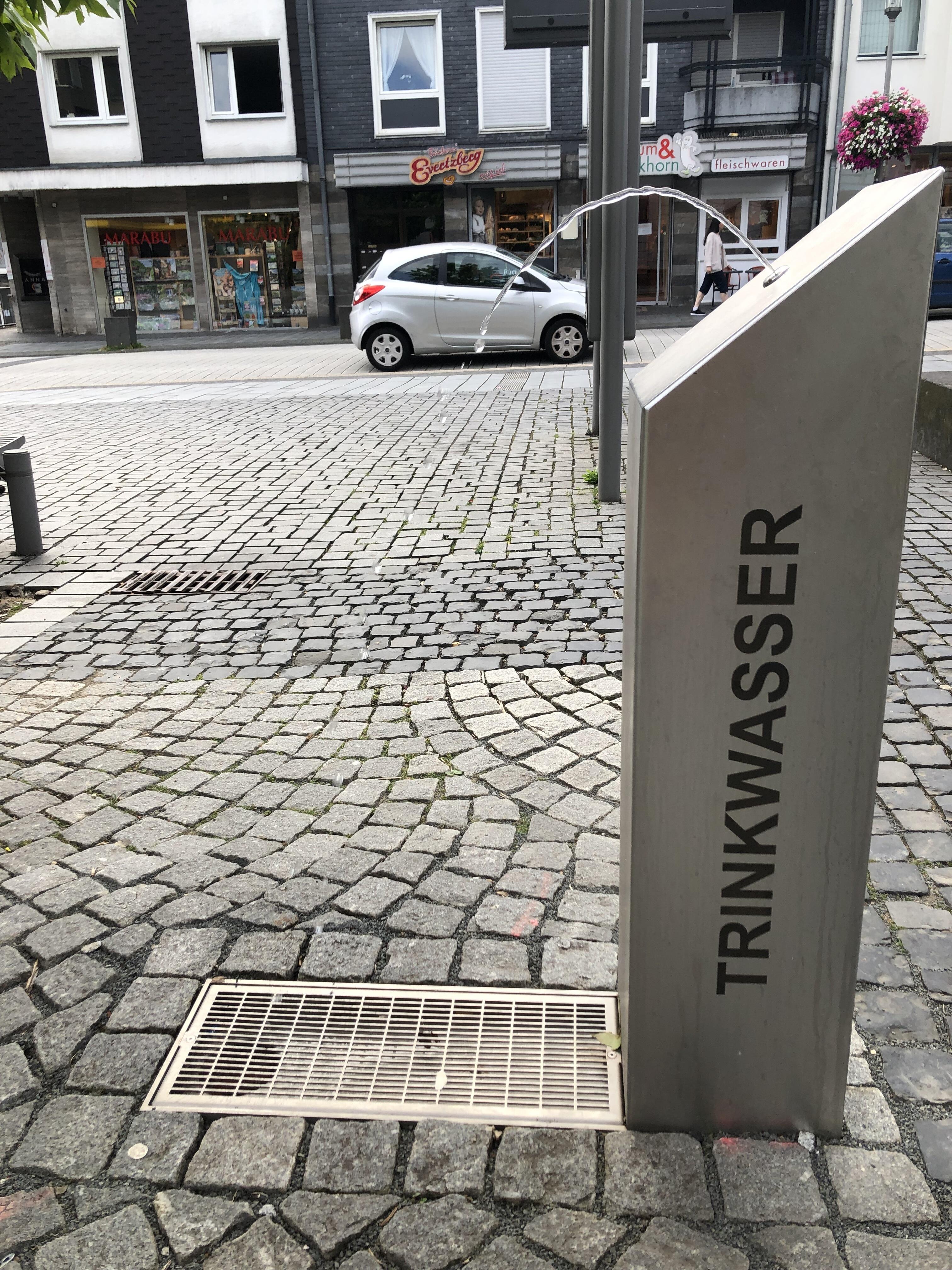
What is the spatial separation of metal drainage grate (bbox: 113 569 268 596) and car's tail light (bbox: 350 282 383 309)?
1034cm

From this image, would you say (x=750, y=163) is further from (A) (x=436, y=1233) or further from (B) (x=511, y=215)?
(A) (x=436, y=1233)

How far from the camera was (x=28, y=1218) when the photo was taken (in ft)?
6.56

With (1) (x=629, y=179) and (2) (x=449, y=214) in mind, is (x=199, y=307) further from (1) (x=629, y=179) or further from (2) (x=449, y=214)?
(1) (x=629, y=179)

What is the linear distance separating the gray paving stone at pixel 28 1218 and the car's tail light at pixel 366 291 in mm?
14865

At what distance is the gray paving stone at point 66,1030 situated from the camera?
7.91 ft

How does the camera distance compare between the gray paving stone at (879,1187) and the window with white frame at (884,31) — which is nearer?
the gray paving stone at (879,1187)

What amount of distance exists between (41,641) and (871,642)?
449 centimetres

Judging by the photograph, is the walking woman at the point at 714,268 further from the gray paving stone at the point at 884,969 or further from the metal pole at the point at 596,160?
the gray paving stone at the point at 884,969

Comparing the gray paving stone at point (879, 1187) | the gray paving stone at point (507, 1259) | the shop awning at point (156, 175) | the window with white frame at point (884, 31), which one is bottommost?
the gray paving stone at point (507, 1259)

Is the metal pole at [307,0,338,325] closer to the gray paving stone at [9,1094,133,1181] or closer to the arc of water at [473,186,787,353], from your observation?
the arc of water at [473,186,787,353]

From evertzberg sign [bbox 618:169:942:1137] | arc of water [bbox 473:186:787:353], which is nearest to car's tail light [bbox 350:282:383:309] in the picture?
arc of water [bbox 473:186:787:353]

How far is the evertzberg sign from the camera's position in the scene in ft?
5.45

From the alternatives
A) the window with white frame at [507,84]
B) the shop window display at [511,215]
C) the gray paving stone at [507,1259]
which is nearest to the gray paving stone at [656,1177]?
the gray paving stone at [507,1259]

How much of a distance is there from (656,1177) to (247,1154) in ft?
2.63
